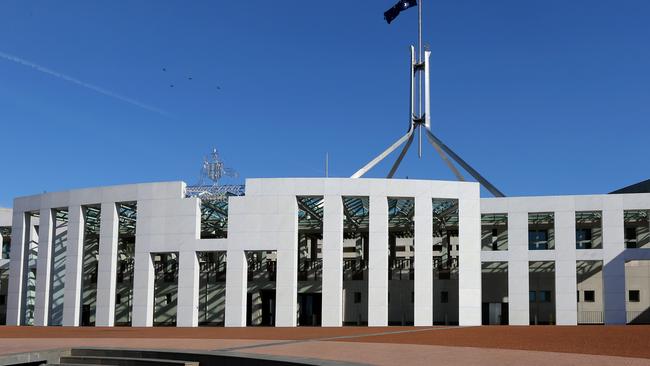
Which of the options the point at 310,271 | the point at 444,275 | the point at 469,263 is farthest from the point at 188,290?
the point at 444,275

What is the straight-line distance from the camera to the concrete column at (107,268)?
5041cm

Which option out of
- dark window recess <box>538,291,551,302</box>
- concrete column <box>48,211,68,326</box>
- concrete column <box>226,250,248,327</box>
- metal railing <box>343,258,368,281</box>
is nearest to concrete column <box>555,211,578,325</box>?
dark window recess <box>538,291,551,302</box>

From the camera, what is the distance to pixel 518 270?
50562mm

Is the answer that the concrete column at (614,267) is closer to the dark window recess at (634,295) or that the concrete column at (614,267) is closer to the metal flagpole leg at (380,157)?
the dark window recess at (634,295)

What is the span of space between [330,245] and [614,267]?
1863 cm

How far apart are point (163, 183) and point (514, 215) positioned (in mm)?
23261

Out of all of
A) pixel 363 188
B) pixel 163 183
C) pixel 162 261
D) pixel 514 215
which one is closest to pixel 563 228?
pixel 514 215

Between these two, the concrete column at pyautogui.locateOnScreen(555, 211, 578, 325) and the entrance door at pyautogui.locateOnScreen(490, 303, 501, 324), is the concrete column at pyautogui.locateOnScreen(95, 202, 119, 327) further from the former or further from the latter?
the concrete column at pyautogui.locateOnScreen(555, 211, 578, 325)

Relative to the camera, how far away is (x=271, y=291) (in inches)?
2365

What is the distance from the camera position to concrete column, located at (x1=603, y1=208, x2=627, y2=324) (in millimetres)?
49678

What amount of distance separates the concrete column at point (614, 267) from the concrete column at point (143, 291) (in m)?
29.5

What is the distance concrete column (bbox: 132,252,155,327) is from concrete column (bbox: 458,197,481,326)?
65.4ft


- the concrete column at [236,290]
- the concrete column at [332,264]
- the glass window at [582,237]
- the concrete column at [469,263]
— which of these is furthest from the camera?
the glass window at [582,237]

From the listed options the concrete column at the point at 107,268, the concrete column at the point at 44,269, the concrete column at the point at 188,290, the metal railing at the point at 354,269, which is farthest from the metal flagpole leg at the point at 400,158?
the concrete column at the point at 44,269
